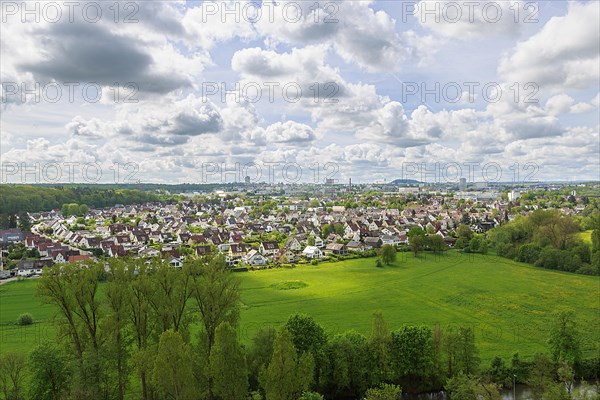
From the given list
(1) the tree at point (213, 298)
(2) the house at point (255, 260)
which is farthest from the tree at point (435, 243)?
(1) the tree at point (213, 298)

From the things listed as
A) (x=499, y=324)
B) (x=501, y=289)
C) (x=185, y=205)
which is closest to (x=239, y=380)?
(x=499, y=324)

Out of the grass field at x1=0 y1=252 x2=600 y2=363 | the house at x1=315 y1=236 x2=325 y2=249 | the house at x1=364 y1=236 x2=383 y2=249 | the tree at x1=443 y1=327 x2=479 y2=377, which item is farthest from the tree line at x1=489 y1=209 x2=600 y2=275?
the tree at x1=443 y1=327 x2=479 y2=377

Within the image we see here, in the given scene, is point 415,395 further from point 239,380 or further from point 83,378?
point 83,378

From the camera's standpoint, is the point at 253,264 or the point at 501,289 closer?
the point at 501,289

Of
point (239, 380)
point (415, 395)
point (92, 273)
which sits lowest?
point (415, 395)

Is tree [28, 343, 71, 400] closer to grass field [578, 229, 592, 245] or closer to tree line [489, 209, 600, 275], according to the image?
tree line [489, 209, 600, 275]

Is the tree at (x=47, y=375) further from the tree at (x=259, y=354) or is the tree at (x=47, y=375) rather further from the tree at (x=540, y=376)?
the tree at (x=540, y=376)

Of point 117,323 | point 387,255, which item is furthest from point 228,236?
point 117,323
